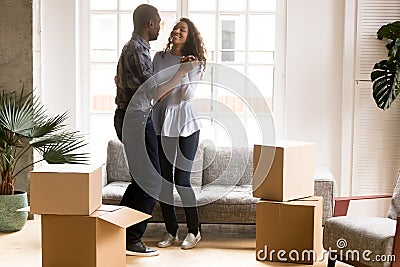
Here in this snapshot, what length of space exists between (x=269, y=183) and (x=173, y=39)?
1163mm

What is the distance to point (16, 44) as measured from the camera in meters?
5.63

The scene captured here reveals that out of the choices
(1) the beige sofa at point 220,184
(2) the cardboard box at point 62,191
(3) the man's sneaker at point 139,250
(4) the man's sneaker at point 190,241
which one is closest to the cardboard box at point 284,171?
(1) the beige sofa at point 220,184

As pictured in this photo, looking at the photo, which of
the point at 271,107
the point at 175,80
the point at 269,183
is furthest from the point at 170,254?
the point at 271,107

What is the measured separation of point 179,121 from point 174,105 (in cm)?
13

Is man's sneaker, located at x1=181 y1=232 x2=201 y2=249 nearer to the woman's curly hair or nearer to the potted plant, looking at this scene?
the potted plant

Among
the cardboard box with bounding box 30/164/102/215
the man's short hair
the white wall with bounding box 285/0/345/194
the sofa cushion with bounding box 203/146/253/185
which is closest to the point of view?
the cardboard box with bounding box 30/164/102/215

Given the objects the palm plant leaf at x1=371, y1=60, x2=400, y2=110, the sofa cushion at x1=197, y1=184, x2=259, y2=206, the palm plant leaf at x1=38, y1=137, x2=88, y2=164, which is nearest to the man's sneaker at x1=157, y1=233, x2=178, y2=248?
the sofa cushion at x1=197, y1=184, x2=259, y2=206

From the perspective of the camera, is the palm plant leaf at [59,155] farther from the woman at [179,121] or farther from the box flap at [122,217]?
the box flap at [122,217]

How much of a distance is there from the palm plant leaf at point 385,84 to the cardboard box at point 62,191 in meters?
2.50

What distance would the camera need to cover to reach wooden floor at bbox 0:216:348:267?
443 centimetres

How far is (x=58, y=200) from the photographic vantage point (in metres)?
3.88

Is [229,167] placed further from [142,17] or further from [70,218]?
[70,218]

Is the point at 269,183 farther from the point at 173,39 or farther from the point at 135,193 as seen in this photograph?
the point at 173,39

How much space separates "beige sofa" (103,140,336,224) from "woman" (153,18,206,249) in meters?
0.26
